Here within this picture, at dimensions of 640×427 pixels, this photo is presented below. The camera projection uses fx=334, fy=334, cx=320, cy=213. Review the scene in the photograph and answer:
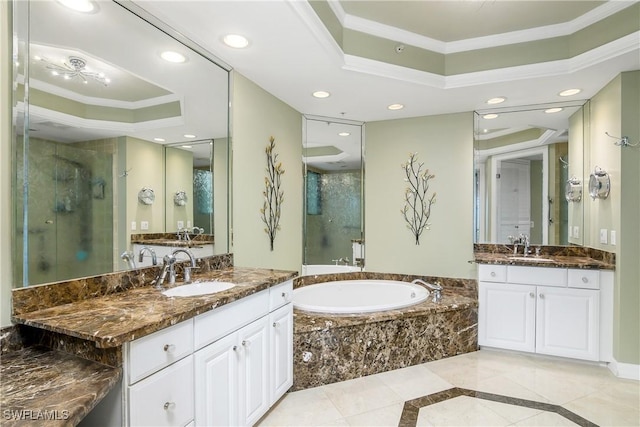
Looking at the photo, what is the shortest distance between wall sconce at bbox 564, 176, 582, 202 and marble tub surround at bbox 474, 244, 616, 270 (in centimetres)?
48

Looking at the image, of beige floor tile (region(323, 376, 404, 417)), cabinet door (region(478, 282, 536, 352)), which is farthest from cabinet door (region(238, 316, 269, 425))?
cabinet door (region(478, 282, 536, 352))

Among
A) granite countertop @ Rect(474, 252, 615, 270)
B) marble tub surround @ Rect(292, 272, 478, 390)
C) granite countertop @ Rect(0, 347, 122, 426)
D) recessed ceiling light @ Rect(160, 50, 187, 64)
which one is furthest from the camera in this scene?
granite countertop @ Rect(474, 252, 615, 270)

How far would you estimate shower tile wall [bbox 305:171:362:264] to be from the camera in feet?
12.1

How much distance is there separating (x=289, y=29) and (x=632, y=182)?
2.78 m

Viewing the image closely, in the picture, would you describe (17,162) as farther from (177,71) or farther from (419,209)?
(419,209)

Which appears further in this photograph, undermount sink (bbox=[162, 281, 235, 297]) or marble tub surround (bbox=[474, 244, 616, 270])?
marble tub surround (bbox=[474, 244, 616, 270])

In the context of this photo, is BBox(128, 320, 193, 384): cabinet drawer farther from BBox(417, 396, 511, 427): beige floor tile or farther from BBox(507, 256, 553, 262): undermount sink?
BBox(507, 256, 553, 262): undermount sink

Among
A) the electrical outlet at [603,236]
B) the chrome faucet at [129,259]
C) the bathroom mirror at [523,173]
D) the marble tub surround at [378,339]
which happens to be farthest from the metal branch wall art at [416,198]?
the chrome faucet at [129,259]

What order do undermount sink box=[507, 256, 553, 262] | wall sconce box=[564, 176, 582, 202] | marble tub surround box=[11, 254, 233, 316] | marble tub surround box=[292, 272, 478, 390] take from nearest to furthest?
marble tub surround box=[11, 254, 233, 316]
marble tub surround box=[292, 272, 478, 390]
undermount sink box=[507, 256, 553, 262]
wall sconce box=[564, 176, 582, 202]

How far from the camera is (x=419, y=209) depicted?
365 cm

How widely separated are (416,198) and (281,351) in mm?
2252

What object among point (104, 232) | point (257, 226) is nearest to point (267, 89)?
point (257, 226)

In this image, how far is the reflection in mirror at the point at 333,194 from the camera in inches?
143

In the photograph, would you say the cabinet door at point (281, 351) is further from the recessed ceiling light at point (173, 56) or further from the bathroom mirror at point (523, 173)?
the bathroom mirror at point (523, 173)
